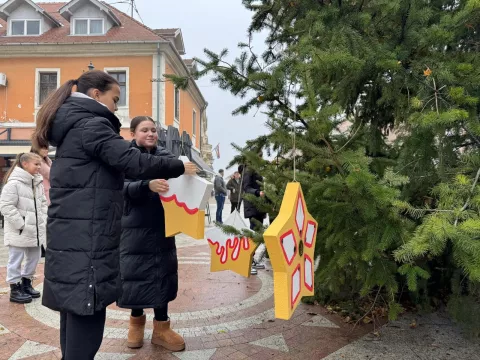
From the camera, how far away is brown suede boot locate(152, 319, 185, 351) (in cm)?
326

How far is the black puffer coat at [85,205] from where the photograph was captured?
2164 mm

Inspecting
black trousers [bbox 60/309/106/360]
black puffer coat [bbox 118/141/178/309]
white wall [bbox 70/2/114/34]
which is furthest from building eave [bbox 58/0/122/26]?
black trousers [bbox 60/309/106/360]

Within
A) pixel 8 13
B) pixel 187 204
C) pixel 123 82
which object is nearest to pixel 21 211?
pixel 187 204

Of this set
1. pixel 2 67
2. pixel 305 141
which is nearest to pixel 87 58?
pixel 2 67

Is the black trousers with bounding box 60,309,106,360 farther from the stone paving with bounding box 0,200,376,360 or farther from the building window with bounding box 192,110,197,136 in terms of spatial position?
the building window with bounding box 192,110,197,136

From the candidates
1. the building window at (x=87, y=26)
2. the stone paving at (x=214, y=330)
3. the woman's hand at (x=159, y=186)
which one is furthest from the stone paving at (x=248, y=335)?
the building window at (x=87, y=26)

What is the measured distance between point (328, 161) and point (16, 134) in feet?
67.9

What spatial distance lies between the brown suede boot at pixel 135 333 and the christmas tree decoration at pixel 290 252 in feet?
6.09

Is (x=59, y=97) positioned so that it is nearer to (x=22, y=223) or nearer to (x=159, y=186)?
(x=159, y=186)

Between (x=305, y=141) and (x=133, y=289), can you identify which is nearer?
(x=305, y=141)

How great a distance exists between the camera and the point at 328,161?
8.30ft

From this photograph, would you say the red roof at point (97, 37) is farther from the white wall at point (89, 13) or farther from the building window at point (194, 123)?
the building window at point (194, 123)

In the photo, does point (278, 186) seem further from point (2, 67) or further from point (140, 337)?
point (2, 67)

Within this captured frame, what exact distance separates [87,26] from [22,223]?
18.7 metres
